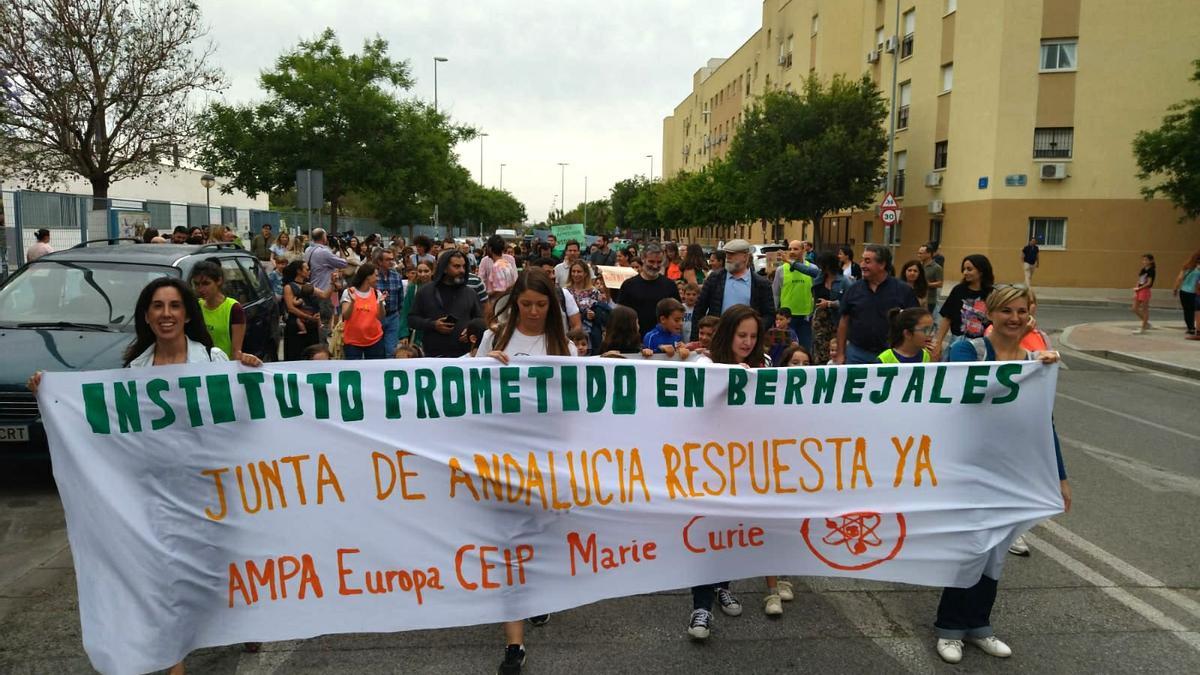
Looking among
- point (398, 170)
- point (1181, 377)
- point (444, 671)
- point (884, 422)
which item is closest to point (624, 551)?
point (444, 671)

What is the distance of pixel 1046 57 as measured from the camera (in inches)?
1147

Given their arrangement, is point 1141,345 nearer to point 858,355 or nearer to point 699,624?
point 858,355

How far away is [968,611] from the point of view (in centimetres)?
394

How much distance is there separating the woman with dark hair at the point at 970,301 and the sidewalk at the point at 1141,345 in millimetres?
7968

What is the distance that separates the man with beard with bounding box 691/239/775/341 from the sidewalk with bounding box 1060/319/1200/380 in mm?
8796

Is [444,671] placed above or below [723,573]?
below

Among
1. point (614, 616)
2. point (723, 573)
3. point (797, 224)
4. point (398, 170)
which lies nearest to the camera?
point (723, 573)

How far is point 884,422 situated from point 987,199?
29.0 meters

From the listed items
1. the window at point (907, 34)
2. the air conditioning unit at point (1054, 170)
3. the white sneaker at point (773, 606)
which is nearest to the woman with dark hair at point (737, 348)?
the white sneaker at point (773, 606)

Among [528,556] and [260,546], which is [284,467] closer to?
[260,546]

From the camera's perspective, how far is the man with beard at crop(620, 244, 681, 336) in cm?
811

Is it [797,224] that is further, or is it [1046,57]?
[797,224]

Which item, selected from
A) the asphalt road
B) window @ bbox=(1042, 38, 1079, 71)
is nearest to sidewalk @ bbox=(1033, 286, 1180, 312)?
window @ bbox=(1042, 38, 1079, 71)

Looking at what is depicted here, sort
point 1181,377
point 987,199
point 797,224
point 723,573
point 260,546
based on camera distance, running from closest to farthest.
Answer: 1. point 260,546
2. point 723,573
3. point 1181,377
4. point 987,199
5. point 797,224
